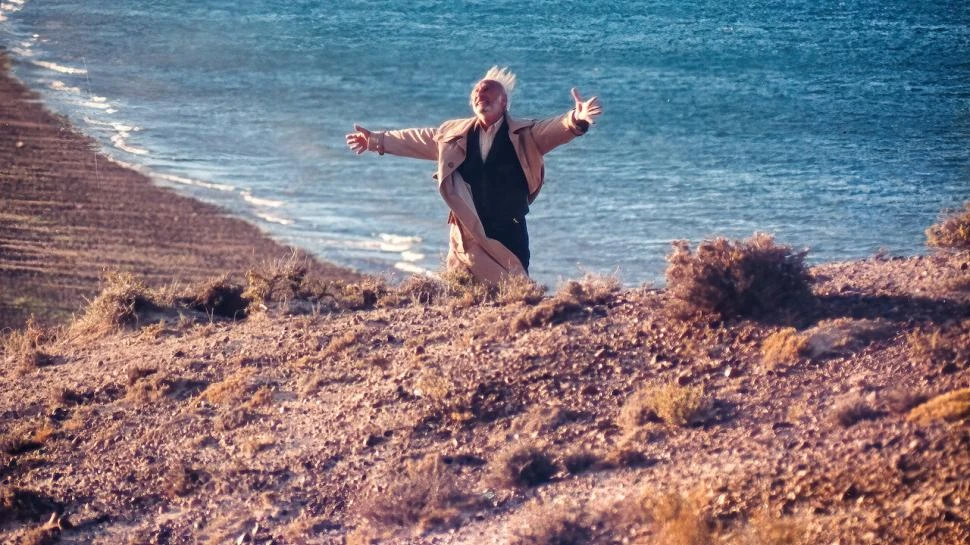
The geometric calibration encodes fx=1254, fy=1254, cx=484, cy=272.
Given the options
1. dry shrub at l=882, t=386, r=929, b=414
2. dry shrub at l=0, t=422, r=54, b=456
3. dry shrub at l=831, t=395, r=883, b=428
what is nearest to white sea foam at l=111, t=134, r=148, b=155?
dry shrub at l=0, t=422, r=54, b=456

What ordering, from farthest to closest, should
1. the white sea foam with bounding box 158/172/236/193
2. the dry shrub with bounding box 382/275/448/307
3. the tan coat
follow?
the white sea foam with bounding box 158/172/236/193 → the dry shrub with bounding box 382/275/448/307 → the tan coat

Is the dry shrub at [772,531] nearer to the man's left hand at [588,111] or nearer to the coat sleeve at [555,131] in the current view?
the man's left hand at [588,111]

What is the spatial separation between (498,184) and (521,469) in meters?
3.17

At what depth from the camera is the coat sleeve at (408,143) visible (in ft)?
28.4

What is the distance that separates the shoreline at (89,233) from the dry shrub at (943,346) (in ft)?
40.1

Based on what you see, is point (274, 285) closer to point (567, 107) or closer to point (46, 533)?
point (46, 533)

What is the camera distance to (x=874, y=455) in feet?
16.9

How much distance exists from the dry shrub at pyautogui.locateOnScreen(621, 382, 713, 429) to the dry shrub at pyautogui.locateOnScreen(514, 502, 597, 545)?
2.84 ft

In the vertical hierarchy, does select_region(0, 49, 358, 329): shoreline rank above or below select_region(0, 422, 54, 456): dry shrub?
below

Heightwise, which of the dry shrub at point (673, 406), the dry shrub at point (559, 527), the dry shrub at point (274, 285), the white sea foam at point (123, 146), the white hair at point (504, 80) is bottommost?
the white sea foam at point (123, 146)

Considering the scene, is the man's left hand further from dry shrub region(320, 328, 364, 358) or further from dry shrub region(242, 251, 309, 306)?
dry shrub region(242, 251, 309, 306)

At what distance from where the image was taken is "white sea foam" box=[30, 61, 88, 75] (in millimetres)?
38375

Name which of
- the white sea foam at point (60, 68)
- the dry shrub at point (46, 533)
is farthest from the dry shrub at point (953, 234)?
the white sea foam at point (60, 68)

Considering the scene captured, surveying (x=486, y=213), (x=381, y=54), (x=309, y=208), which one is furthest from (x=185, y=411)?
(x=381, y=54)
